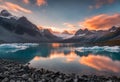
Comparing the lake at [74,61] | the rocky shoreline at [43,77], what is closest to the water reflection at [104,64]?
the lake at [74,61]

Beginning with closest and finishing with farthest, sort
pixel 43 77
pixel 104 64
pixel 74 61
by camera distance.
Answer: pixel 43 77, pixel 104 64, pixel 74 61

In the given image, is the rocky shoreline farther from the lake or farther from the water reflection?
the water reflection

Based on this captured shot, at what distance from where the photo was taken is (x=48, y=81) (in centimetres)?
1986

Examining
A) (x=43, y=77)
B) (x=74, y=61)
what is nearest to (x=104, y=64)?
(x=74, y=61)

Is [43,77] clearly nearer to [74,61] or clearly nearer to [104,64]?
[104,64]

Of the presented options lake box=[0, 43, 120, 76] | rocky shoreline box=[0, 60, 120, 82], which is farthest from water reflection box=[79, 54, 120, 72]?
rocky shoreline box=[0, 60, 120, 82]

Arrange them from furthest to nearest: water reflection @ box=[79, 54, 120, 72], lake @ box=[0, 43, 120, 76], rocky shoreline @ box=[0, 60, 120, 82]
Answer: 1. water reflection @ box=[79, 54, 120, 72]
2. lake @ box=[0, 43, 120, 76]
3. rocky shoreline @ box=[0, 60, 120, 82]

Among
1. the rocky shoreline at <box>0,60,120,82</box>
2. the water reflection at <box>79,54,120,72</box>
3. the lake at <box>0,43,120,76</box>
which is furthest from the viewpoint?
the water reflection at <box>79,54,120,72</box>

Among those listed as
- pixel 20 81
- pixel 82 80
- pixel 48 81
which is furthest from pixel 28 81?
pixel 82 80

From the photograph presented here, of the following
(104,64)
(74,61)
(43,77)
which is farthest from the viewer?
(74,61)

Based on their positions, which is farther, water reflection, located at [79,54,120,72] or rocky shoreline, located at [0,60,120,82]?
water reflection, located at [79,54,120,72]

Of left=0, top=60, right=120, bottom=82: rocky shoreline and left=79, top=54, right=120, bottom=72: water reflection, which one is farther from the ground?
left=0, top=60, right=120, bottom=82: rocky shoreline

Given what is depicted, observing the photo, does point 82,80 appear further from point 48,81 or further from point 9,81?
point 9,81

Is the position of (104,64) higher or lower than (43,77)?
lower
